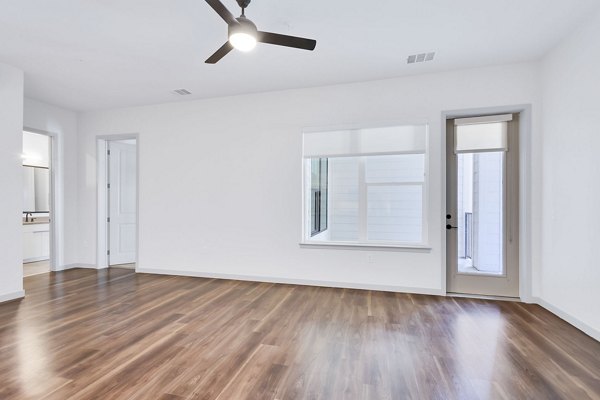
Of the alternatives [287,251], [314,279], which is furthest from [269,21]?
[314,279]

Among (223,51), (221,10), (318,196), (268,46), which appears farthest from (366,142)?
(221,10)

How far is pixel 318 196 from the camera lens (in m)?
4.70

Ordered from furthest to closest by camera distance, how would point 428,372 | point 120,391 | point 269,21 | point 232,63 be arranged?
1. point 232,63
2. point 269,21
3. point 428,372
4. point 120,391

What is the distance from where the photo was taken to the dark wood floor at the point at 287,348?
6.47 feet

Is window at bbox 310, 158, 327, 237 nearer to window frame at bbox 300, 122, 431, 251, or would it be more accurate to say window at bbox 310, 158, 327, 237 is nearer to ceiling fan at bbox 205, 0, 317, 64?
window frame at bbox 300, 122, 431, 251

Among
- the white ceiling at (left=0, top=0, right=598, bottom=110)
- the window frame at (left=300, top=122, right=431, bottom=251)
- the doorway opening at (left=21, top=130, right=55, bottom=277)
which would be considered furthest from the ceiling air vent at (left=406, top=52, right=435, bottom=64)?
the doorway opening at (left=21, top=130, right=55, bottom=277)

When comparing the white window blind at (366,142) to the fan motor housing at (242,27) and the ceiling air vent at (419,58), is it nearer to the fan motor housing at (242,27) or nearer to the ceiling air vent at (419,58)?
the ceiling air vent at (419,58)

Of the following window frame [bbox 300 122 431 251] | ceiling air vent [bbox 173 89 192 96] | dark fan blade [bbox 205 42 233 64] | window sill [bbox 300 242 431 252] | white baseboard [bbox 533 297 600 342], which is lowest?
white baseboard [bbox 533 297 600 342]

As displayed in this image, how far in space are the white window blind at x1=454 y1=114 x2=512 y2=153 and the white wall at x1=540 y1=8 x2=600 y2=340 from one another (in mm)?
430

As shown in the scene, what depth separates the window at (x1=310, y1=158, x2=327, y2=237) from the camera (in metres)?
4.61

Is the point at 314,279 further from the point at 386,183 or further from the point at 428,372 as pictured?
the point at 428,372

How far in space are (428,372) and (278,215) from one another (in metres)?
2.93

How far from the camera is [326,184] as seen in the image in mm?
4586

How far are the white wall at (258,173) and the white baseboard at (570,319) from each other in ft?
3.57
